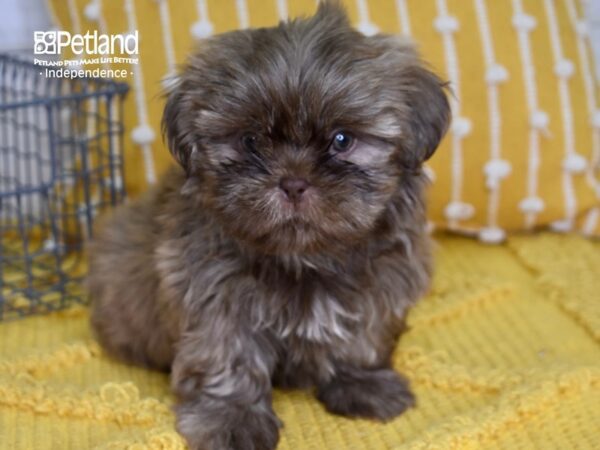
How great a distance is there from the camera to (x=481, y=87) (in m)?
2.43

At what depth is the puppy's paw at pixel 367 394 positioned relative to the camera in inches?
71.7

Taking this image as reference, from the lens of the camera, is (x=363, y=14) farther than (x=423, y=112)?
Yes

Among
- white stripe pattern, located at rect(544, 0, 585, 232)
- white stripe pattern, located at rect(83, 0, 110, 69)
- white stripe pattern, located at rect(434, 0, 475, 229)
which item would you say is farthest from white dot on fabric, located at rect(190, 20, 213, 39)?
white stripe pattern, located at rect(544, 0, 585, 232)

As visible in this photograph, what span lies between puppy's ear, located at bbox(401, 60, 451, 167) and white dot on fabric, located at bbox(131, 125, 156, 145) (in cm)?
95

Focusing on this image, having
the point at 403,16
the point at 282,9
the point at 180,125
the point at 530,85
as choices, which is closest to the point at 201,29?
the point at 282,9

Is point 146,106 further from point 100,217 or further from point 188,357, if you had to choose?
point 188,357

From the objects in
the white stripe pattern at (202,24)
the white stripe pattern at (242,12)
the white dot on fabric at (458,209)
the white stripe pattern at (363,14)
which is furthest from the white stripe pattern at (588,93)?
the white stripe pattern at (202,24)

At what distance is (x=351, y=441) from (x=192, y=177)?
2.09ft

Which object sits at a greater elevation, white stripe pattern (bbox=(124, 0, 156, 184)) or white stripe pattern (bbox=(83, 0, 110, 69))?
white stripe pattern (bbox=(83, 0, 110, 69))

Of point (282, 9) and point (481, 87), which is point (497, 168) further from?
point (282, 9)

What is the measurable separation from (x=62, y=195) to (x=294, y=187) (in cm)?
113

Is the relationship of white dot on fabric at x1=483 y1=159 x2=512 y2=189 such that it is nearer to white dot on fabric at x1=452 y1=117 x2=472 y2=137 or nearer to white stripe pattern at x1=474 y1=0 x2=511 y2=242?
white stripe pattern at x1=474 y1=0 x2=511 y2=242

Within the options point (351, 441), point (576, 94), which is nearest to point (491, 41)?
point (576, 94)

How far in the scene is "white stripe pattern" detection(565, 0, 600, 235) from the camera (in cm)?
254
